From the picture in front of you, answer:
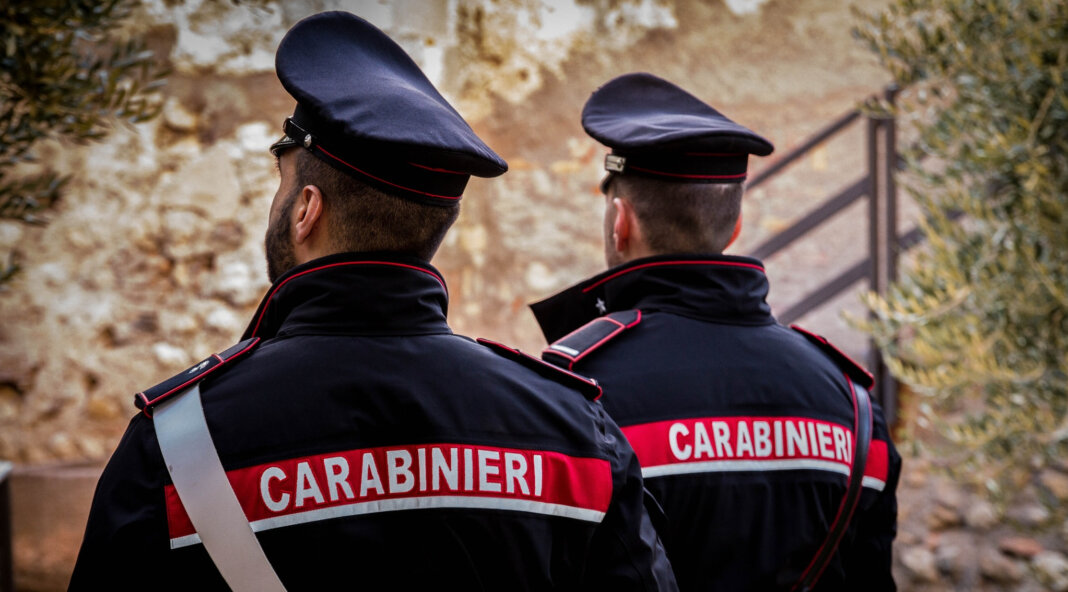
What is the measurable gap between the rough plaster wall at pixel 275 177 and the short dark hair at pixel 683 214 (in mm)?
3262

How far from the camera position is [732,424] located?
5.20 feet

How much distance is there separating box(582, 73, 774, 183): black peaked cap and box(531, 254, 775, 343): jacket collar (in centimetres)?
17

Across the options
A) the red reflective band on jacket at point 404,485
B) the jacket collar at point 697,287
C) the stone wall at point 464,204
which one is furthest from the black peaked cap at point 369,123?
the stone wall at point 464,204

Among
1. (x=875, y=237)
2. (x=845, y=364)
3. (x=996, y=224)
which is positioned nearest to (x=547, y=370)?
(x=845, y=364)

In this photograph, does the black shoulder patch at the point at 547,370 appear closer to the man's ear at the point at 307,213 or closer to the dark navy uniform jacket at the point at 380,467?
the dark navy uniform jacket at the point at 380,467

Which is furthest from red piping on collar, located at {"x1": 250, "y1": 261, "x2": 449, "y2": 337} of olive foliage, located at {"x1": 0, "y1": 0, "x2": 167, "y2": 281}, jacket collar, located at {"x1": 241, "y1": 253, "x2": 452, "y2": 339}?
olive foliage, located at {"x1": 0, "y1": 0, "x2": 167, "y2": 281}

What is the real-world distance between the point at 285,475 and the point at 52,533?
3828 mm

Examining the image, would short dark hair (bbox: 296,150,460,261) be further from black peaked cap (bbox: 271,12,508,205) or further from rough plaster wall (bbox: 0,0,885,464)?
rough plaster wall (bbox: 0,0,885,464)

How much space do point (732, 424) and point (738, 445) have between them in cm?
4

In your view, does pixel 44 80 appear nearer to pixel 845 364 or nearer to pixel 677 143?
pixel 677 143

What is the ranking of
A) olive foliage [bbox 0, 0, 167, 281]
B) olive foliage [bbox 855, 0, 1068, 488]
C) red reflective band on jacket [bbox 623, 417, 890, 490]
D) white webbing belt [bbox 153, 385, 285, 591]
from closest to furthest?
1. white webbing belt [bbox 153, 385, 285, 591]
2. red reflective band on jacket [bbox 623, 417, 890, 490]
3. olive foliage [bbox 0, 0, 167, 281]
4. olive foliage [bbox 855, 0, 1068, 488]

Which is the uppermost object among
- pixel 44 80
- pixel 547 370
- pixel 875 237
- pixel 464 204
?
pixel 44 80

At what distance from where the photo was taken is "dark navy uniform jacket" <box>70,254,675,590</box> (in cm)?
103

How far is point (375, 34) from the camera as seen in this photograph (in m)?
1.30
